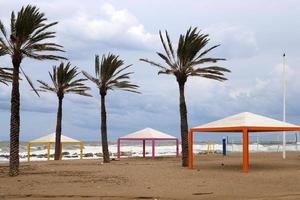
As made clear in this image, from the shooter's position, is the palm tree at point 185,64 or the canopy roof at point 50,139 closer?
the palm tree at point 185,64

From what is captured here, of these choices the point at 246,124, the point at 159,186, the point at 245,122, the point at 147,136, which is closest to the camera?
the point at 159,186

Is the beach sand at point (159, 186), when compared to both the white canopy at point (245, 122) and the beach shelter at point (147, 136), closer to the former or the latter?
the white canopy at point (245, 122)

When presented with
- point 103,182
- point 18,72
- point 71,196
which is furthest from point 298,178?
point 18,72

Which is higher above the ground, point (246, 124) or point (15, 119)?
point (15, 119)

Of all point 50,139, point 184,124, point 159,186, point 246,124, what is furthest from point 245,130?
point 50,139

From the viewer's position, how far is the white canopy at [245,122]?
23.3 metres

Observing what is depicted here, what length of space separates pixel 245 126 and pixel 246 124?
0.31 meters

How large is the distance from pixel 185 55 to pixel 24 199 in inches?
552

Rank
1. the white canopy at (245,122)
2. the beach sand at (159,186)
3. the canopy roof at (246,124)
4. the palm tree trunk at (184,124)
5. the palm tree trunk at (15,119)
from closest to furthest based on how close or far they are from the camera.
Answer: the beach sand at (159,186)
the palm tree trunk at (15,119)
the canopy roof at (246,124)
the white canopy at (245,122)
the palm tree trunk at (184,124)

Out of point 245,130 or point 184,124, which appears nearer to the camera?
point 245,130

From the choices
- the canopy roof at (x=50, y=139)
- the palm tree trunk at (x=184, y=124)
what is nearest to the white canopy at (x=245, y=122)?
the palm tree trunk at (x=184, y=124)

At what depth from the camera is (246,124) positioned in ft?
75.5

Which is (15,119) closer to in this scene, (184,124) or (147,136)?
(184,124)

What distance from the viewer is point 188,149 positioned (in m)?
26.9
